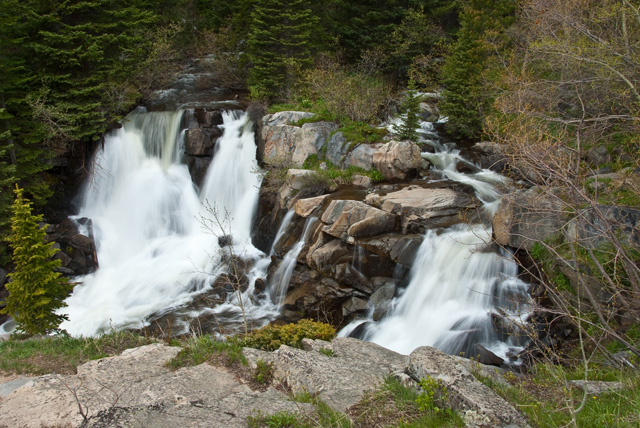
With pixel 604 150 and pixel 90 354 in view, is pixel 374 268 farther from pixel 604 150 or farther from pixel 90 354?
pixel 604 150

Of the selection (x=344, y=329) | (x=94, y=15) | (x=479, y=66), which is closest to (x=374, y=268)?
(x=344, y=329)

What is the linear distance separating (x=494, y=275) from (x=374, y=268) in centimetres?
304

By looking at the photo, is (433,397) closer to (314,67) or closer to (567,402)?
(567,402)

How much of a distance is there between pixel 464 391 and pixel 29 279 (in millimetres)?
10321

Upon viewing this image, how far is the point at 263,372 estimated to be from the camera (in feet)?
20.1

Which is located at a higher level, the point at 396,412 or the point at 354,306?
the point at 396,412

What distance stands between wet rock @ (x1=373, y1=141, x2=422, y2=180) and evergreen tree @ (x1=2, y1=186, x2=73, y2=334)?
10.6m

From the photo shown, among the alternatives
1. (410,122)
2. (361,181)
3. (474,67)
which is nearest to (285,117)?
(361,181)

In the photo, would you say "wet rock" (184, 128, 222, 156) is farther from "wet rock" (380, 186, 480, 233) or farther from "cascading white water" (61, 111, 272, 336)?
"wet rock" (380, 186, 480, 233)

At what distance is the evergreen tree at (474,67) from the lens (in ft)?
57.0

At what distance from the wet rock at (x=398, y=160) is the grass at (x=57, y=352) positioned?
33.0 ft

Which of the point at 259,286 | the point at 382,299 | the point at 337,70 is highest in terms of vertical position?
the point at 337,70

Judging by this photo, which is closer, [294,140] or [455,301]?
[455,301]

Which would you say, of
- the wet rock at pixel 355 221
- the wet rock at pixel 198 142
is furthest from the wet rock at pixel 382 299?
the wet rock at pixel 198 142
